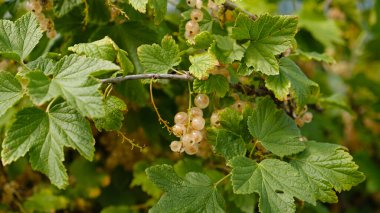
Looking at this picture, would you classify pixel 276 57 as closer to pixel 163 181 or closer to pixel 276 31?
pixel 276 31

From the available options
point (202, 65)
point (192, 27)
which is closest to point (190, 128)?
point (202, 65)

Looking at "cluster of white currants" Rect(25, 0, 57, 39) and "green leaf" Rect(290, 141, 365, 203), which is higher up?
"cluster of white currants" Rect(25, 0, 57, 39)

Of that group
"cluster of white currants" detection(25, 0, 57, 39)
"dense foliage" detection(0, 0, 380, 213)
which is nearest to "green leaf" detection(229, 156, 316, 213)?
"dense foliage" detection(0, 0, 380, 213)

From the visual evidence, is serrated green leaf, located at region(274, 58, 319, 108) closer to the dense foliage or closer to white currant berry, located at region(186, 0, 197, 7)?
the dense foliage

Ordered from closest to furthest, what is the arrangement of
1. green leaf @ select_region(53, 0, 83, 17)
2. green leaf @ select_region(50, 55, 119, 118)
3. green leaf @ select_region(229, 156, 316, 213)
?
1. green leaf @ select_region(50, 55, 119, 118)
2. green leaf @ select_region(229, 156, 316, 213)
3. green leaf @ select_region(53, 0, 83, 17)

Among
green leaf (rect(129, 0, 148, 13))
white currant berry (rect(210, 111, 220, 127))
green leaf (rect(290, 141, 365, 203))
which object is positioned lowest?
green leaf (rect(290, 141, 365, 203))

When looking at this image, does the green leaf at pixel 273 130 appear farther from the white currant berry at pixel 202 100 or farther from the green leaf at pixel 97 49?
the green leaf at pixel 97 49

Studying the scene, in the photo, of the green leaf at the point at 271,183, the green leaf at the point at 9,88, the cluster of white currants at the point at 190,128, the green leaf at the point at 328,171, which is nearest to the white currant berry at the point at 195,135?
the cluster of white currants at the point at 190,128
